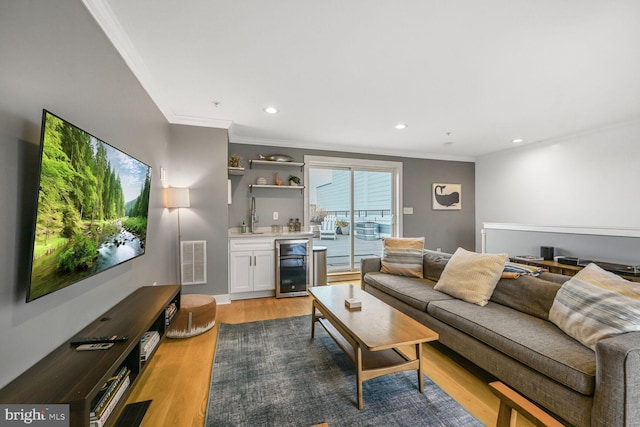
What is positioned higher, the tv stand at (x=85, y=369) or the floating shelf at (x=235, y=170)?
the floating shelf at (x=235, y=170)

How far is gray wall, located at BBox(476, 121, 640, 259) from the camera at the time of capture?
12.1 ft

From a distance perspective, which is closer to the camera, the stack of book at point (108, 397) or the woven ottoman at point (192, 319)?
the stack of book at point (108, 397)

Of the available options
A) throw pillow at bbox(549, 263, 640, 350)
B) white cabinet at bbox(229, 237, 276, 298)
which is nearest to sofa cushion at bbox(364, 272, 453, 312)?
throw pillow at bbox(549, 263, 640, 350)

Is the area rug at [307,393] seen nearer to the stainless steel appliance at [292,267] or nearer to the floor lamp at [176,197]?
the stainless steel appliance at [292,267]

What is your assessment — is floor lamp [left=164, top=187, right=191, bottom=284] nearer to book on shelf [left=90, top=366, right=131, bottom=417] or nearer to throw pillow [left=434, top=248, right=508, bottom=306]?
book on shelf [left=90, top=366, right=131, bottom=417]

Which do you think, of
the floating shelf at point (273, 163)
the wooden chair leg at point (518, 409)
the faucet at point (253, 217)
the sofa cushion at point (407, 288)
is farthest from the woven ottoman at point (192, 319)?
the wooden chair leg at point (518, 409)

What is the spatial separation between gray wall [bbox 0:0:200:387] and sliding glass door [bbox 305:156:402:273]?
318 centimetres

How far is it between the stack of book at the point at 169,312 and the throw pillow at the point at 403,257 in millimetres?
2473

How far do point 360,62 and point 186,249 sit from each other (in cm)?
298

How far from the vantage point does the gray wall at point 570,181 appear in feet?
12.1

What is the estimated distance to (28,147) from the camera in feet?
3.82

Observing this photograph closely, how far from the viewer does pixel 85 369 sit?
117cm

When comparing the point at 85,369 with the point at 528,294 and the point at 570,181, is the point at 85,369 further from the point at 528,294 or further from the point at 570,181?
the point at 570,181

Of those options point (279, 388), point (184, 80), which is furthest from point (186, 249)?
point (279, 388)
